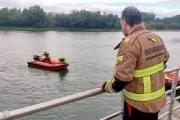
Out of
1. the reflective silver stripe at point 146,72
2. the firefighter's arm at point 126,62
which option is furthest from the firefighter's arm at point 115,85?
the reflective silver stripe at point 146,72

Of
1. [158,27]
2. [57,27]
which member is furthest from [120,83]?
[158,27]

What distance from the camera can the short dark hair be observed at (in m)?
2.22

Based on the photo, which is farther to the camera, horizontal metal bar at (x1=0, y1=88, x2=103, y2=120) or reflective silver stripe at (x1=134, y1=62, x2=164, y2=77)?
reflective silver stripe at (x1=134, y1=62, x2=164, y2=77)

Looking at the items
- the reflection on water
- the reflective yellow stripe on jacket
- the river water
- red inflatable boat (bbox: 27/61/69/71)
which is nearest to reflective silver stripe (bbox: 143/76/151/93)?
the reflective yellow stripe on jacket

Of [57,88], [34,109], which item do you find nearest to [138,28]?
[34,109]

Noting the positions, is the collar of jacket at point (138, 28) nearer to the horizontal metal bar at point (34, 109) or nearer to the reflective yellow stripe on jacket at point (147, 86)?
the reflective yellow stripe on jacket at point (147, 86)

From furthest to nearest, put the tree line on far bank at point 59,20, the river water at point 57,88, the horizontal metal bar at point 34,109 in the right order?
the tree line on far bank at point 59,20 < the river water at point 57,88 < the horizontal metal bar at point 34,109

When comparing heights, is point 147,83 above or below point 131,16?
below

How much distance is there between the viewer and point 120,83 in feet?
7.12

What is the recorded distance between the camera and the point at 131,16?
2.22m

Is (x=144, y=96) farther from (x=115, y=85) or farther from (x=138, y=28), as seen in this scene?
(x=138, y=28)

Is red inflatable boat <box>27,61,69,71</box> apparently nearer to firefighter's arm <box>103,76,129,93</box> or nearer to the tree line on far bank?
firefighter's arm <box>103,76,129,93</box>

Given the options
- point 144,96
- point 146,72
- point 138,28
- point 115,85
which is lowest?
point 144,96

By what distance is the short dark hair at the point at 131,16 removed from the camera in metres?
2.22
